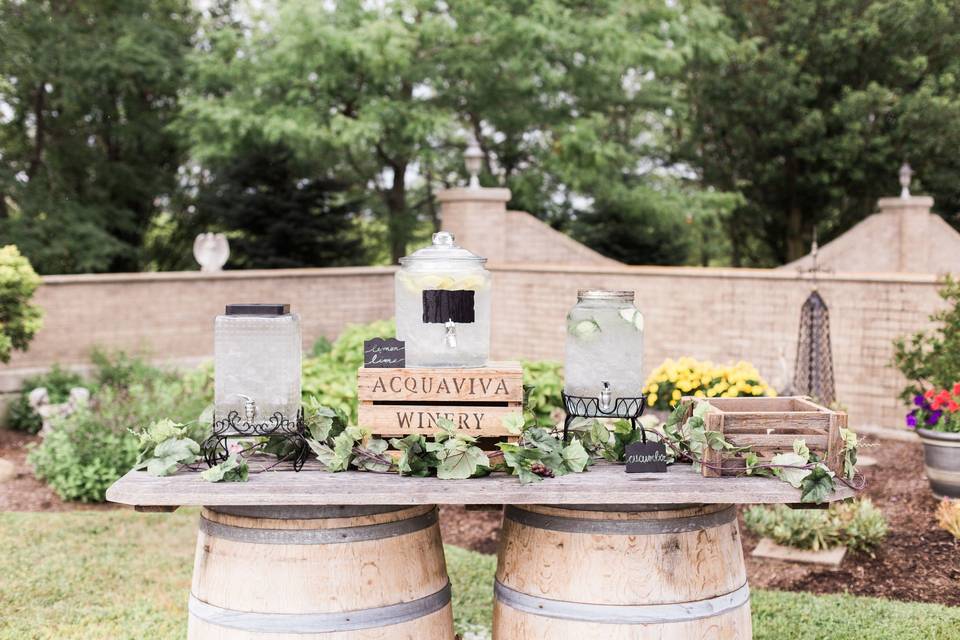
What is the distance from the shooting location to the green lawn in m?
5.12

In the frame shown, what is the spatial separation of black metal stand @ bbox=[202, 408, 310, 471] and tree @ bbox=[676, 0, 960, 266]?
16926 millimetres

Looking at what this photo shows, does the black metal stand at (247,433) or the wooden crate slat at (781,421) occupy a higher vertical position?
the wooden crate slat at (781,421)

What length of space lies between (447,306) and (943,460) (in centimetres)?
510

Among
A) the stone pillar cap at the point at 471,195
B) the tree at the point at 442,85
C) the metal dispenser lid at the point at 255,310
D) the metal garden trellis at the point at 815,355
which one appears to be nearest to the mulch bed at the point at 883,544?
the metal garden trellis at the point at 815,355

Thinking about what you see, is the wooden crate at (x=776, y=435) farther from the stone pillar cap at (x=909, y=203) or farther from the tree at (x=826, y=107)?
the tree at (x=826, y=107)

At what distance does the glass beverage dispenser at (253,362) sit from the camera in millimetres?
3299

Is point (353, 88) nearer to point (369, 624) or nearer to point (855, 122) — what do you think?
point (855, 122)

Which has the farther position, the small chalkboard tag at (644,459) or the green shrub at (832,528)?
the green shrub at (832,528)

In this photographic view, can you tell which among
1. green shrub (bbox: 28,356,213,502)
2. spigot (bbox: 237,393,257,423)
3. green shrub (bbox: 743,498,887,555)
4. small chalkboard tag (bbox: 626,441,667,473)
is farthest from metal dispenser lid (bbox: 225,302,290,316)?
green shrub (bbox: 28,356,213,502)

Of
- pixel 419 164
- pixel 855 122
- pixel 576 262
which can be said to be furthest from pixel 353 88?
pixel 855 122

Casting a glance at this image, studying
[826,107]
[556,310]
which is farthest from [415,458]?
[826,107]

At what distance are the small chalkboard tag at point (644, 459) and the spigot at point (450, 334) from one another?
65 cm

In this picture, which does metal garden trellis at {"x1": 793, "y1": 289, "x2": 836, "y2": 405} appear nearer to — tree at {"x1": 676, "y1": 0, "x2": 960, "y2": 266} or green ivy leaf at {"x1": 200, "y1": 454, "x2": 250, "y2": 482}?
green ivy leaf at {"x1": 200, "y1": 454, "x2": 250, "y2": 482}

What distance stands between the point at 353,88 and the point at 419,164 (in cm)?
299
